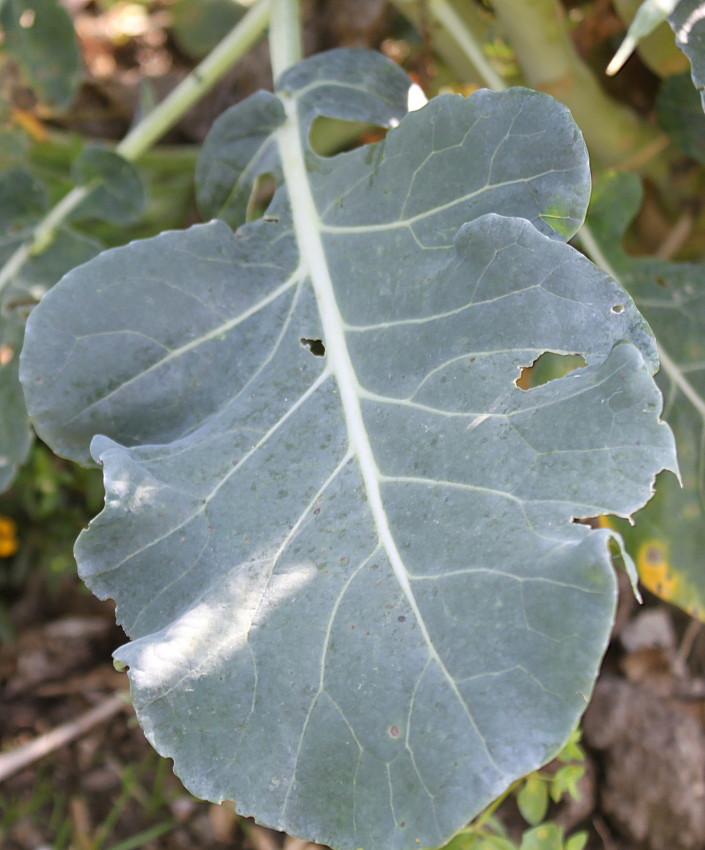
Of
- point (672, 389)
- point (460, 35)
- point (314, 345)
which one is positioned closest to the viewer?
point (314, 345)

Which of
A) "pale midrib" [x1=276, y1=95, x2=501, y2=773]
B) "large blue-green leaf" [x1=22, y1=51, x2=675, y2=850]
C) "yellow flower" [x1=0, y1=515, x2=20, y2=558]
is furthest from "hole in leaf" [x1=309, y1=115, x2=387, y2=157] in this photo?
"yellow flower" [x1=0, y1=515, x2=20, y2=558]

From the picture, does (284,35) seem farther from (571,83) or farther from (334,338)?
(334,338)

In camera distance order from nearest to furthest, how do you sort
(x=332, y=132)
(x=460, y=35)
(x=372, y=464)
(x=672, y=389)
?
1. (x=372, y=464)
2. (x=672, y=389)
3. (x=460, y=35)
4. (x=332, y=132)

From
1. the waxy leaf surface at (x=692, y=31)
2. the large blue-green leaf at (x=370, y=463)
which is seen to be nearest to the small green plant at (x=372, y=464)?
the large blue-green leaf at (x=370, y=463)

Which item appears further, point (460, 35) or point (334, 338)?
point (460, 35)

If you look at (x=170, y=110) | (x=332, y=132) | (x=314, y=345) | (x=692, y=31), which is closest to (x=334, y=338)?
(x=314, y=345)

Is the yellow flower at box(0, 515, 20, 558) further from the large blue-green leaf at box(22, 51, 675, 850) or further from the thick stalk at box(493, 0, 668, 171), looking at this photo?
the thick stalk at box(493, 0, 668, 171)
